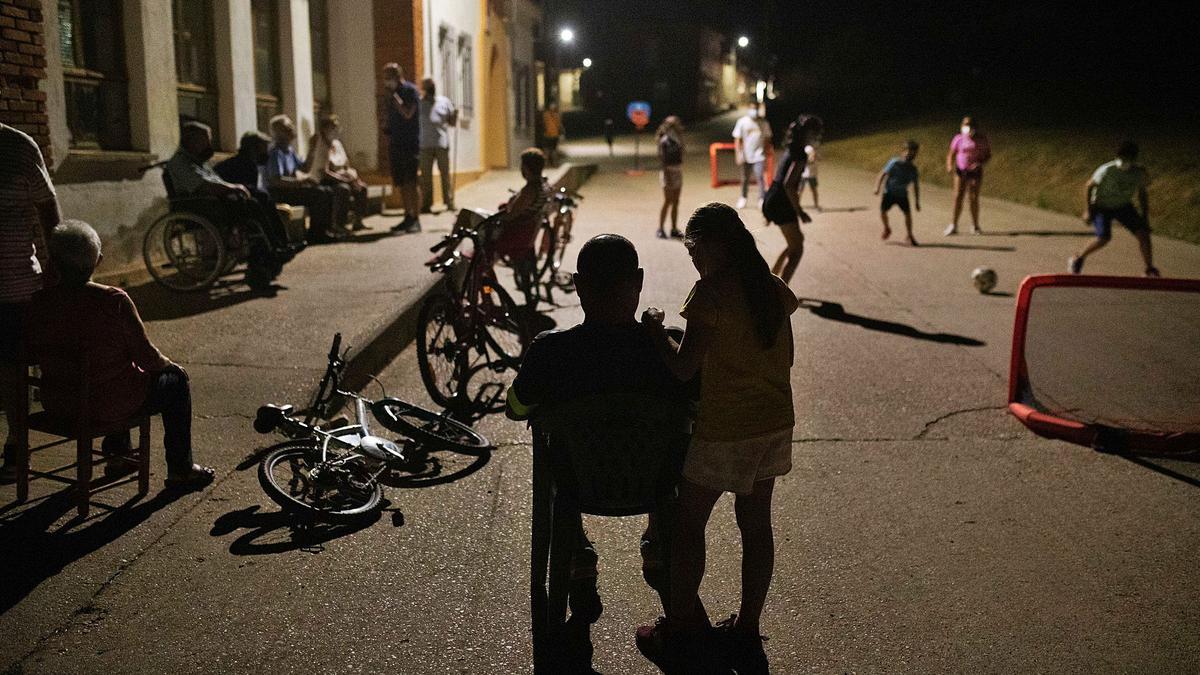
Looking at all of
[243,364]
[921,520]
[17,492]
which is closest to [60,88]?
[243,364]

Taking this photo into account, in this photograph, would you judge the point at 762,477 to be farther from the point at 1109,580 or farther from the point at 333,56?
the point at 333,56

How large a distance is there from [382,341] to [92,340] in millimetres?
3651

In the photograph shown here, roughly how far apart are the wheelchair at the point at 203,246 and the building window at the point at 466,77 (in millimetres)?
13269

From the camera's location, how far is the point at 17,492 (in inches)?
194

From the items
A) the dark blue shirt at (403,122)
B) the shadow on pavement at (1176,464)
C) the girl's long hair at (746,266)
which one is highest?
the dark blue shirt at (403,122)

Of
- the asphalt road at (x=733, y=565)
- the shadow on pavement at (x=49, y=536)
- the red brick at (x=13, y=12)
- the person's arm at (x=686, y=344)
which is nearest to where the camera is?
the person's arm at (x=686, y=344)

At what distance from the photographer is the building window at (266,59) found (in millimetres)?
14352

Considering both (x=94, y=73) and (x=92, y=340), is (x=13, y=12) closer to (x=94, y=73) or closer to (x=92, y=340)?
(x=94, y=73)

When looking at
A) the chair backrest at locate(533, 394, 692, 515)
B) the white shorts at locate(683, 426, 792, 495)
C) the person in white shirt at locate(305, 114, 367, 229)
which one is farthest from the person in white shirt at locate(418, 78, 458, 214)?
the white shorts at locate(683, 426, 792, 495)

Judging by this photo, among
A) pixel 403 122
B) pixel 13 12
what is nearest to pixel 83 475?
pixel 13 12

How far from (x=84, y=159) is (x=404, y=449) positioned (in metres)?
5.31

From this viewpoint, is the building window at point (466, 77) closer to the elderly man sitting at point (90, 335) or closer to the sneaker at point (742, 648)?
the elderly man sitting at point (90, 335)

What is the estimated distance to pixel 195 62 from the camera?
1248cm

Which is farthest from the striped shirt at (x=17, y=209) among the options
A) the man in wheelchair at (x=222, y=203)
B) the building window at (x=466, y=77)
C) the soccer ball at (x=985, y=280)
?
the building window at (x=466, y=77)
